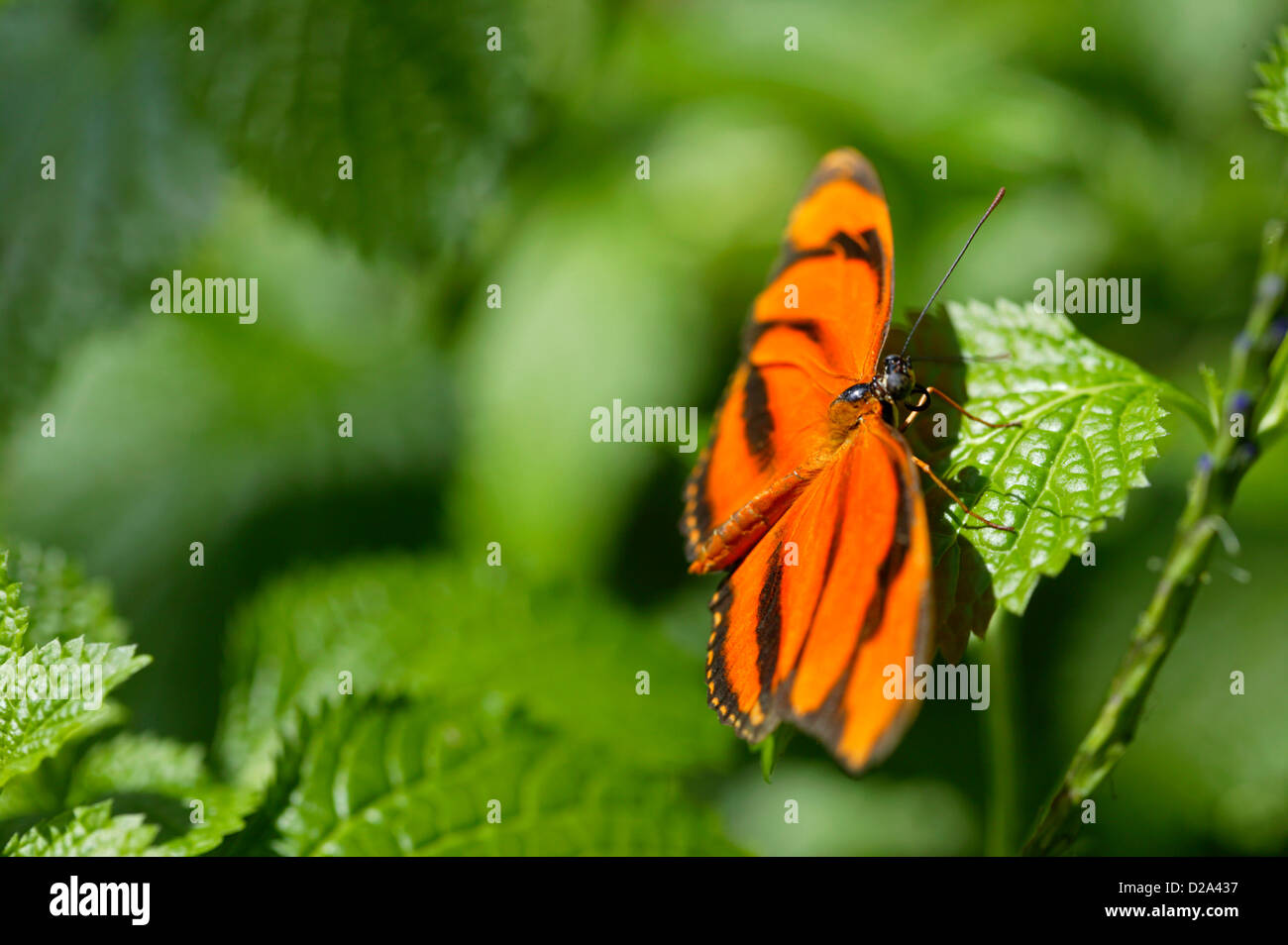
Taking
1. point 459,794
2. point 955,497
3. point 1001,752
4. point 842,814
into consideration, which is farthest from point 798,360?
point 842,814

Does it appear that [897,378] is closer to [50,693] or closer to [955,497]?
[955,497]

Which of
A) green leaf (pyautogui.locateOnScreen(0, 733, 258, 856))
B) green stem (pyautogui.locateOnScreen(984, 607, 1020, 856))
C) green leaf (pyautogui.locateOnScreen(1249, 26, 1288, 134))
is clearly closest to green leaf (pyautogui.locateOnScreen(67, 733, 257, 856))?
green leaf (pyautogui.locateOnScreen(0, 733, 258, 856))

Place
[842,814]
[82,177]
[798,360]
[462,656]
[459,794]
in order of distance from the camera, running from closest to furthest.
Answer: [459,794], [798,360], [462,656], [82,177], [842,814]

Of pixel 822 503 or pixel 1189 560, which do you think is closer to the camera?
pixel 1189 560

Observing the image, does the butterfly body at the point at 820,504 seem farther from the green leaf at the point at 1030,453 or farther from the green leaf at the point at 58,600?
the green leaf at the point at 58,600

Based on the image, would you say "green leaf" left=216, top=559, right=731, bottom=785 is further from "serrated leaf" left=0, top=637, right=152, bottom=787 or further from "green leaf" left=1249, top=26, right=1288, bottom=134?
"green leaf" left=1249, top=26, right=1288, bottom=134
